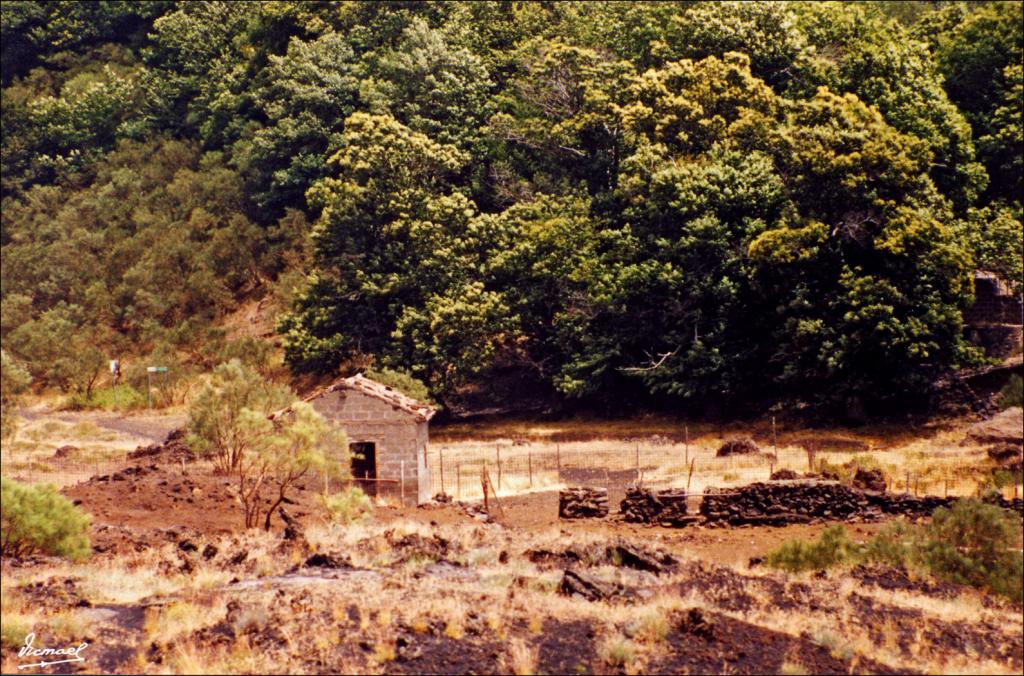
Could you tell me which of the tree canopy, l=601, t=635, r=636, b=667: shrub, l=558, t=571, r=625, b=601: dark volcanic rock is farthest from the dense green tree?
l=601, t=635, r=636, b=667: shrub

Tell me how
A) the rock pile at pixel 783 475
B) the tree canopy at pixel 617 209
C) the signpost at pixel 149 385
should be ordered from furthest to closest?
the signpost at pixel 149 385 → the tree canopy at pixel 617 209 → the rock pile at pixel 783 475

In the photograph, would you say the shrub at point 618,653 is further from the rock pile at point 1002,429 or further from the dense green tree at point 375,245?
the dense green tree at point 375,245

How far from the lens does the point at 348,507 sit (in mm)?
30375

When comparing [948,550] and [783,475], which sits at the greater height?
[783,475]

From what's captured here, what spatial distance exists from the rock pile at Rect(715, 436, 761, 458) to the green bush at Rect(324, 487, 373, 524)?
54.7 feet

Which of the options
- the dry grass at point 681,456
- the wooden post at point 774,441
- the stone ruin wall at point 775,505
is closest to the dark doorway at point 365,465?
the dry grass at point 681,456

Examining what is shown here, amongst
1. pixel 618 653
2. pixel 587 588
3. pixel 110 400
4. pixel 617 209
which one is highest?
pixel 617 209

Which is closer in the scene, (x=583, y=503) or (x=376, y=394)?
(x=583, y=503)

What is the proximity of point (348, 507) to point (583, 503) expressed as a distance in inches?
309

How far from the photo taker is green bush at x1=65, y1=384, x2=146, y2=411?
62438 millimetres

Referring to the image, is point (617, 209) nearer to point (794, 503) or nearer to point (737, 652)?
point (794, 503)

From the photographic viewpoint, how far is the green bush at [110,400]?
205ft

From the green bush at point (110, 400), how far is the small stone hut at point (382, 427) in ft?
94.4

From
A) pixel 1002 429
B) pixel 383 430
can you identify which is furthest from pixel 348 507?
pixel 1002 429
